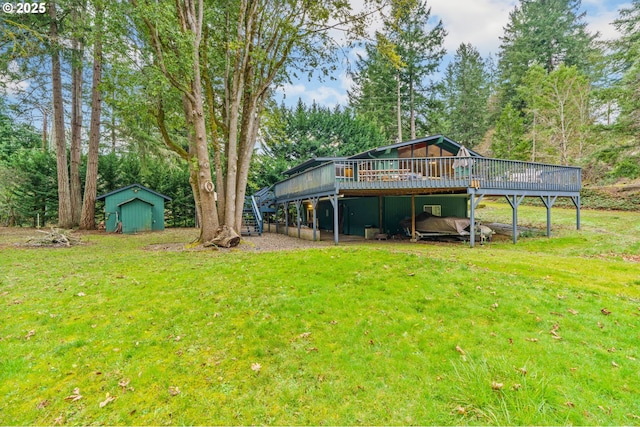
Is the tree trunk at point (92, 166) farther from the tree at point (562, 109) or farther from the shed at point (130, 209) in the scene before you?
the tree at point (562, 109)

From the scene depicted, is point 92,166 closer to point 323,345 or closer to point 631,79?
point 323,345

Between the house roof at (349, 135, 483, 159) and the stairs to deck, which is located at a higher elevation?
the house roof at (349, 135, 483, 159)

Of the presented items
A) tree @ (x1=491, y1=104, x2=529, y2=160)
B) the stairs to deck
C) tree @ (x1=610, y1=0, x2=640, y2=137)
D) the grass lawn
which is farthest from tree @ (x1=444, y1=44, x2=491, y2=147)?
the grass lawn

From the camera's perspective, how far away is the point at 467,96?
3709 cm

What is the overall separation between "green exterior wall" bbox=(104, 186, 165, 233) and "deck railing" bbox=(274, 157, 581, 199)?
Result: 10.8 meters

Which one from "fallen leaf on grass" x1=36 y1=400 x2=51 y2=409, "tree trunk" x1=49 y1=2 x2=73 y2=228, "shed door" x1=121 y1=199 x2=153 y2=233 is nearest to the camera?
"fallen leaf on grass" x1=36 y1=400 x2=51 y2=409

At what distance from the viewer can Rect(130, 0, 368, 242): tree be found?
10.2m

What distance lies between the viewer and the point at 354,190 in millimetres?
12164

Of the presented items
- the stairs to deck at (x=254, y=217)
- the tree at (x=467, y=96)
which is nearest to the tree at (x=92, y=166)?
the stairs to deck at (x=254, y=217)

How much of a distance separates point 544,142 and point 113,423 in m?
32.2

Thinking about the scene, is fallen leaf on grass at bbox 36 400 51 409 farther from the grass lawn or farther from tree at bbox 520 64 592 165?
tree at bbox 520 64 592 165

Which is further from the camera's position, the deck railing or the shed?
the shed

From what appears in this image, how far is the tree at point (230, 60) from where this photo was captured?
10250 millimetres

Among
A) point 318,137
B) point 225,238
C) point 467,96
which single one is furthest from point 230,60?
point 467,96
